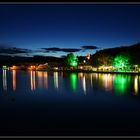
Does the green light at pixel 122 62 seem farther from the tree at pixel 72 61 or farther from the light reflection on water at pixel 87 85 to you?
the tree at pixel 72 61

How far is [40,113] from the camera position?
470 inches

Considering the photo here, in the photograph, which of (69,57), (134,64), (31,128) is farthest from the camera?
(69,57)

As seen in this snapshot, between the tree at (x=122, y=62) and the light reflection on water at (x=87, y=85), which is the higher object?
the tree at (x=122, y=62)

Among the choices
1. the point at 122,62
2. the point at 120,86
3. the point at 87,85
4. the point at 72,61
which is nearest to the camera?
the point at 120,86

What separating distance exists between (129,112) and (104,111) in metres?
1.18

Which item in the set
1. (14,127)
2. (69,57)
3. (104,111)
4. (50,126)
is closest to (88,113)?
(104,111)

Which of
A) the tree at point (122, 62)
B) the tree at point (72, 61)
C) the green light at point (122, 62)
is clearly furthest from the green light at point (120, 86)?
the tree at point (72, 61)

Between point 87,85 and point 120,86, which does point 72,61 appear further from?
point 120,86

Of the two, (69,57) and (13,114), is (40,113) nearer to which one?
(13,114)

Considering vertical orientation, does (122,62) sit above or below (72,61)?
below

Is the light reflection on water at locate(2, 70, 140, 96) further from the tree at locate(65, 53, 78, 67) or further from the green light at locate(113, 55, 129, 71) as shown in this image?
the tree at locate(65, 53, 78, 67)

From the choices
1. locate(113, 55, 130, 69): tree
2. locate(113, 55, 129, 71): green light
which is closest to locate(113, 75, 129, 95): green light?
locate(113, 55, 130, 69): tree

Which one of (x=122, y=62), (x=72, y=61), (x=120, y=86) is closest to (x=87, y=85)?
(x=120, y=86)
